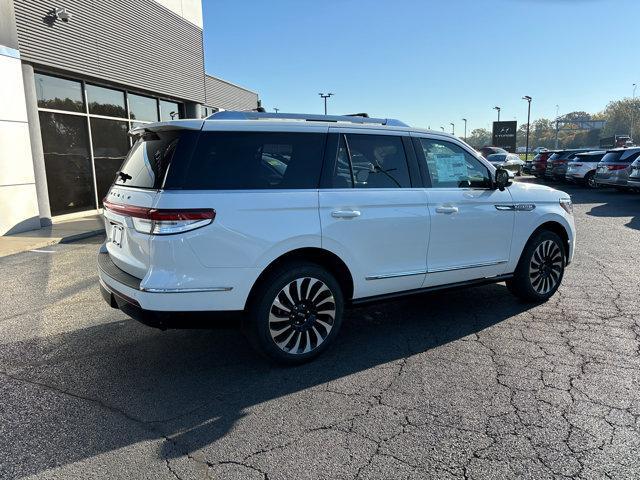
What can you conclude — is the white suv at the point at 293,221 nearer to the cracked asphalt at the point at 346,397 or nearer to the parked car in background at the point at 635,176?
the cracked asphalt at the point at 346,397

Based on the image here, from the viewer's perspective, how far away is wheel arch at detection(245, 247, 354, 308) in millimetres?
3648

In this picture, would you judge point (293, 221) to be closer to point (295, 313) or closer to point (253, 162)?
point (253, 162)

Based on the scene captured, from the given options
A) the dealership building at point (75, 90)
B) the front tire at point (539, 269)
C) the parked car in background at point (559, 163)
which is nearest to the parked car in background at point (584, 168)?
the parked car in background at point (559, 163)

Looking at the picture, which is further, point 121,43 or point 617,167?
point 617,167

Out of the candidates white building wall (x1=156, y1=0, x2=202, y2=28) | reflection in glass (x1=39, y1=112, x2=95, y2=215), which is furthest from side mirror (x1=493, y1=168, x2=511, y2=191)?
white building wall (x1=156, y1=0, x2=202, y2=28)

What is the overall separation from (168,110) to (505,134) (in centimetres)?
4137

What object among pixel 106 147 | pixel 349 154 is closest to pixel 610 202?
pixel 349 154

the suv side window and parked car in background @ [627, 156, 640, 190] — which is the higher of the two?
the suv side window

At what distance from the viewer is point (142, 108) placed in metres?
15.6

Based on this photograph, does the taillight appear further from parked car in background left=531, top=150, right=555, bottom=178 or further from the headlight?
parked car in background left=531, top=150, right=555, bottom=178

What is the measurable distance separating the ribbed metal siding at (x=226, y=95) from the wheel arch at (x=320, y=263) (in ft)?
57.8

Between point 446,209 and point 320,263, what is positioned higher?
point 446,209

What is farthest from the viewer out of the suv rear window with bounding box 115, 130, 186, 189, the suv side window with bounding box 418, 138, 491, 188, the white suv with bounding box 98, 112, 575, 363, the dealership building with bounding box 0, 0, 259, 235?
the dealership building with bounding box 0, 0, 259, 235

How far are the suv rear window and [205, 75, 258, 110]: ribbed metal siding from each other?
16979 mm
